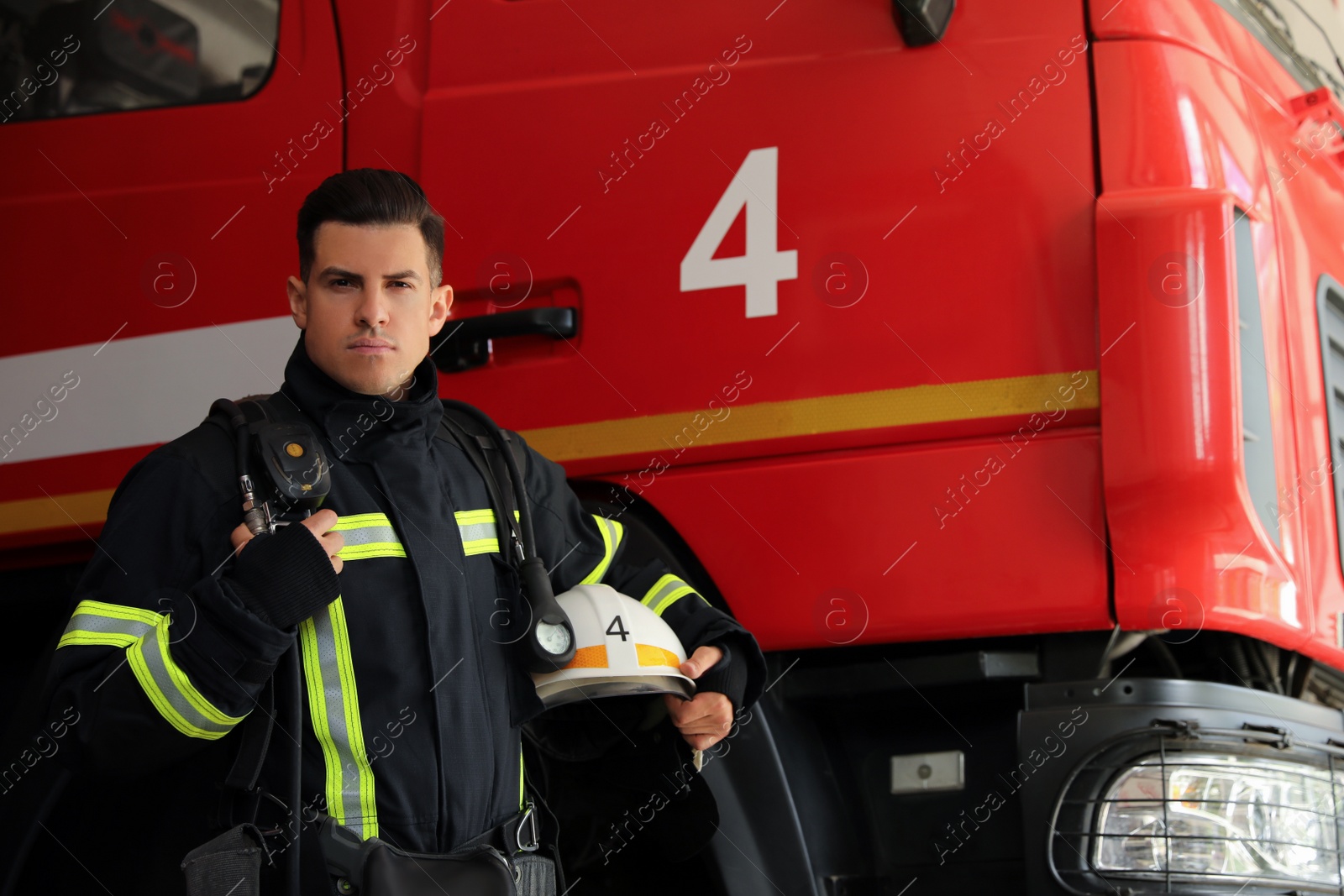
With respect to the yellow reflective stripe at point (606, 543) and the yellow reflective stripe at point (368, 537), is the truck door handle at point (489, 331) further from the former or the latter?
the yellow reflective stripe at point (368, 537)

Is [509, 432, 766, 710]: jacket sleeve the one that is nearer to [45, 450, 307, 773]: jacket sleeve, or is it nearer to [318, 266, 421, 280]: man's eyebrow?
[318, 266, 421, 280]: man's eyebrow

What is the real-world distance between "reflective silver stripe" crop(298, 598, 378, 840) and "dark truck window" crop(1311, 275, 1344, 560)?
1.71 metres

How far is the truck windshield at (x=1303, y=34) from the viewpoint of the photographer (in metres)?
2.54

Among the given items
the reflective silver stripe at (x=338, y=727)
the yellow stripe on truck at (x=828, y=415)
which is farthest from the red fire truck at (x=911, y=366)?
the reflective silver stripe at (x=338, y=727)

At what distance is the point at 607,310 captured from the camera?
2336mm

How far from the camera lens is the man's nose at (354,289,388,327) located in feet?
6.13

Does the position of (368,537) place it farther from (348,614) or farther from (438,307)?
(438,307)

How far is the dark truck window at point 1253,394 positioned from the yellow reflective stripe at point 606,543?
99 centimetres

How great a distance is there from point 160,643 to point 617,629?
0.65 m

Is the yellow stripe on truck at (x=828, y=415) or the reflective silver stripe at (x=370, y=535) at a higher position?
the yellow stripe on truck at (x=828, y=415)

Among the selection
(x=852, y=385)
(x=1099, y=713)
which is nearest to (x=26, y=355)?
(x=852, y=385)

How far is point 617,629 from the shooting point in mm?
1954

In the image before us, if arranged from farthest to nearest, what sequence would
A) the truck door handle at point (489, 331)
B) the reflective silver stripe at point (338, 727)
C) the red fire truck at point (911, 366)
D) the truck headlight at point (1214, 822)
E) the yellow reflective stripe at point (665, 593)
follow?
the truck door handle at point (489, 331) → the yellow reflective stripe at point (665, 593) → the red fire truck at point (911, 366) → the truck headlight at point (1214, 822) → the reflective silver stripe at point (338, 727)

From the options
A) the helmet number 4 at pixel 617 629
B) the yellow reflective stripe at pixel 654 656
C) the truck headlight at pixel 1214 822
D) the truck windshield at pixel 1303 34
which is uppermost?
the truck windshield at pixel 1303 34
